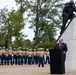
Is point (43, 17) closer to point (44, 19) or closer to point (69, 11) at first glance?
point (44, 19)

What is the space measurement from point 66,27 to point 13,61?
1870 cm

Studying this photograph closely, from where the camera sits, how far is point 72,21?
2389 cm

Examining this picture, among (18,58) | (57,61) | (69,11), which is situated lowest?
(18,58)

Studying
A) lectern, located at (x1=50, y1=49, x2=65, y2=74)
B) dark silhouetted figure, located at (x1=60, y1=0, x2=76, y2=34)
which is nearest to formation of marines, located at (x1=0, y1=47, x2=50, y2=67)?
dark silhouetted figure, located at (x1=60, y1=0, x2=76, y2=34)

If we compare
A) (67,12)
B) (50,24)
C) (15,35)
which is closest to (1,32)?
(15,35)

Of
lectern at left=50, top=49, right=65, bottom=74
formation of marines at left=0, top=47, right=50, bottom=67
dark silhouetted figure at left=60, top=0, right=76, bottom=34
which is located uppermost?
dark silhouetted figure at left=60, top=0, right=76, bottom=34

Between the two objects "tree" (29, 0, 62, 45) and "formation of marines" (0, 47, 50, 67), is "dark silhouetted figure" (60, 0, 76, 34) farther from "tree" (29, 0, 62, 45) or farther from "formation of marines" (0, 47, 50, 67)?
"tree" (29, 0, 62, 45)

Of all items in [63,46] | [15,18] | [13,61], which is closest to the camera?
[63,46]

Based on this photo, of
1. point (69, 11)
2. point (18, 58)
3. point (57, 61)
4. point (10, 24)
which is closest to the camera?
point (57, 61)

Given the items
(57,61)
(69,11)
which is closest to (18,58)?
(69,11)

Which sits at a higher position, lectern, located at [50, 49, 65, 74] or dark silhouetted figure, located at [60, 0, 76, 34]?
dark silhouetted figure, located at [60, 0, 76, 34]

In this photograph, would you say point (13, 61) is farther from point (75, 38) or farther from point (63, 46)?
point (63, 46)

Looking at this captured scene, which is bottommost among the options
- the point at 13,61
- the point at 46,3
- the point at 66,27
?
the point at 13,61

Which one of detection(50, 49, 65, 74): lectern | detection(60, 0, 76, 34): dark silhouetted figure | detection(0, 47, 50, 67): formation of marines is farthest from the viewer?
detection(0, 47, 50, 67): formation of marines
